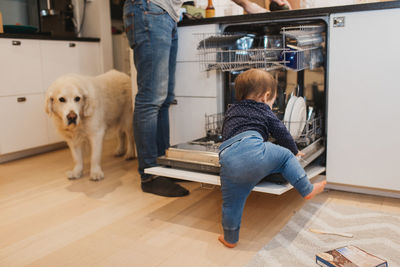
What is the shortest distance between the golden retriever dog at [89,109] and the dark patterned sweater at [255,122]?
3.72ft

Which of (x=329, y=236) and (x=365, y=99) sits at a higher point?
(x=365, y=99)

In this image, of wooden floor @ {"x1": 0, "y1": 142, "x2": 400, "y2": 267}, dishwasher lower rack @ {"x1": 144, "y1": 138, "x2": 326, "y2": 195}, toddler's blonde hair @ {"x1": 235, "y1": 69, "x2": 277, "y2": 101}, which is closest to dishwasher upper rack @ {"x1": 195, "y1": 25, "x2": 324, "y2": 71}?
toddler's blonde hair @ {"x1": 235, "y1": 69, "x2": 277, "y2": 101}

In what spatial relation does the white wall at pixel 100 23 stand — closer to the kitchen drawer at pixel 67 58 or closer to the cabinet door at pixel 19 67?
the kitchen drawer at pixel 67 58

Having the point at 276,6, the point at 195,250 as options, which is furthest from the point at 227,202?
the point at 276,6

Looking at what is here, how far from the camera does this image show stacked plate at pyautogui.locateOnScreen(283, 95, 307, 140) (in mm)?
1728

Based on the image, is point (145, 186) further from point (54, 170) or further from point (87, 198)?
point (54, 170)

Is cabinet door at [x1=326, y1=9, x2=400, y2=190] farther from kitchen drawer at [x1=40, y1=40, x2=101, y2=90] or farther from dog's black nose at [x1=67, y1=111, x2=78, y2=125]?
kitchen drawer at [x1=40, y1=40, x2=101, y2=90]

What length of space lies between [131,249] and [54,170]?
1.38 m

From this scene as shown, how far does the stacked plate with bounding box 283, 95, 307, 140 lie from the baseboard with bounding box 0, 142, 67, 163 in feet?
6.98

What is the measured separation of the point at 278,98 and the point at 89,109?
1142 mm

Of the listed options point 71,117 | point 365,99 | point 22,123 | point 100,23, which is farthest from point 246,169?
point 100,23

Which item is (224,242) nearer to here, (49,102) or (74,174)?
(74,174)

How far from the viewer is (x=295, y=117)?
1741mm

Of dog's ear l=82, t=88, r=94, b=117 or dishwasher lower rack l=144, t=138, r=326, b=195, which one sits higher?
dog's ear l=82, t=88, r=94, b=117
